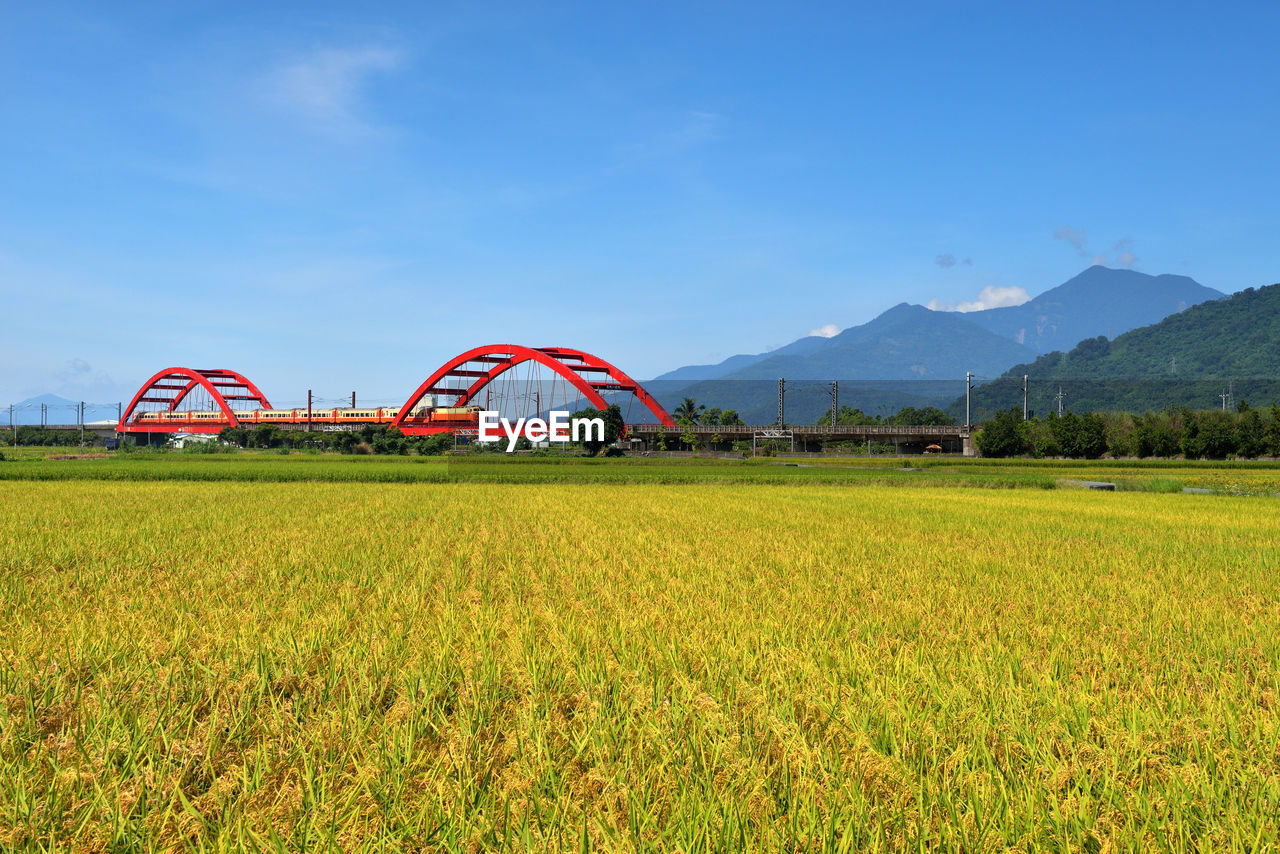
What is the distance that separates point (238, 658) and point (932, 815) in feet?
14.8

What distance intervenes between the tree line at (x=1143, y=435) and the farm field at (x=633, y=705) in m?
92.1

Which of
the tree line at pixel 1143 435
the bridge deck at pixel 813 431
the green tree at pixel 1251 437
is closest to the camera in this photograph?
the green tree at pixel 1251 437

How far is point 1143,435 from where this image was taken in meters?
87.1

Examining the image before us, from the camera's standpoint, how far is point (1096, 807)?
9.30 feet

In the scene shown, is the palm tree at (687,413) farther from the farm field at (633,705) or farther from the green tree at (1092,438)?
the farm field at (633,705)

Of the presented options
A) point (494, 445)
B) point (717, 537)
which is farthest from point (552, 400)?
point (717, 537)

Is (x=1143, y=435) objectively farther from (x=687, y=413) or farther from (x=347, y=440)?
(x=347, y=440)

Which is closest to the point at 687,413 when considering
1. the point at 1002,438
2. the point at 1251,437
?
the point at 1002,438

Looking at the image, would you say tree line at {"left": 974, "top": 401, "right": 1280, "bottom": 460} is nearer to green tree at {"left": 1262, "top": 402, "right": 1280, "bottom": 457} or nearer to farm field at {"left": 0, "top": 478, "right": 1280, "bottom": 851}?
green tree at {"left": 1262, "top": 402, "right": 1280, "bottom": 457}

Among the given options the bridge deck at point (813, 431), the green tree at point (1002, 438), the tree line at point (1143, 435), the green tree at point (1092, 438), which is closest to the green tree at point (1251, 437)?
the tree line at point (1143, 435)

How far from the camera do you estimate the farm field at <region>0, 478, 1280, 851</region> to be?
272cm

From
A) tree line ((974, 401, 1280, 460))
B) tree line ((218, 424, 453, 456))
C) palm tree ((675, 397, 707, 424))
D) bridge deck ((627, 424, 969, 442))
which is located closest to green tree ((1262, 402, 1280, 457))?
tree line ((974, 401, 1280, 460))

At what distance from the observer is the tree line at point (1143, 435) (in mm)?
82500

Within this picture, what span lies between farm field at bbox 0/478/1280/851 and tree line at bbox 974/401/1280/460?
92.1 m
